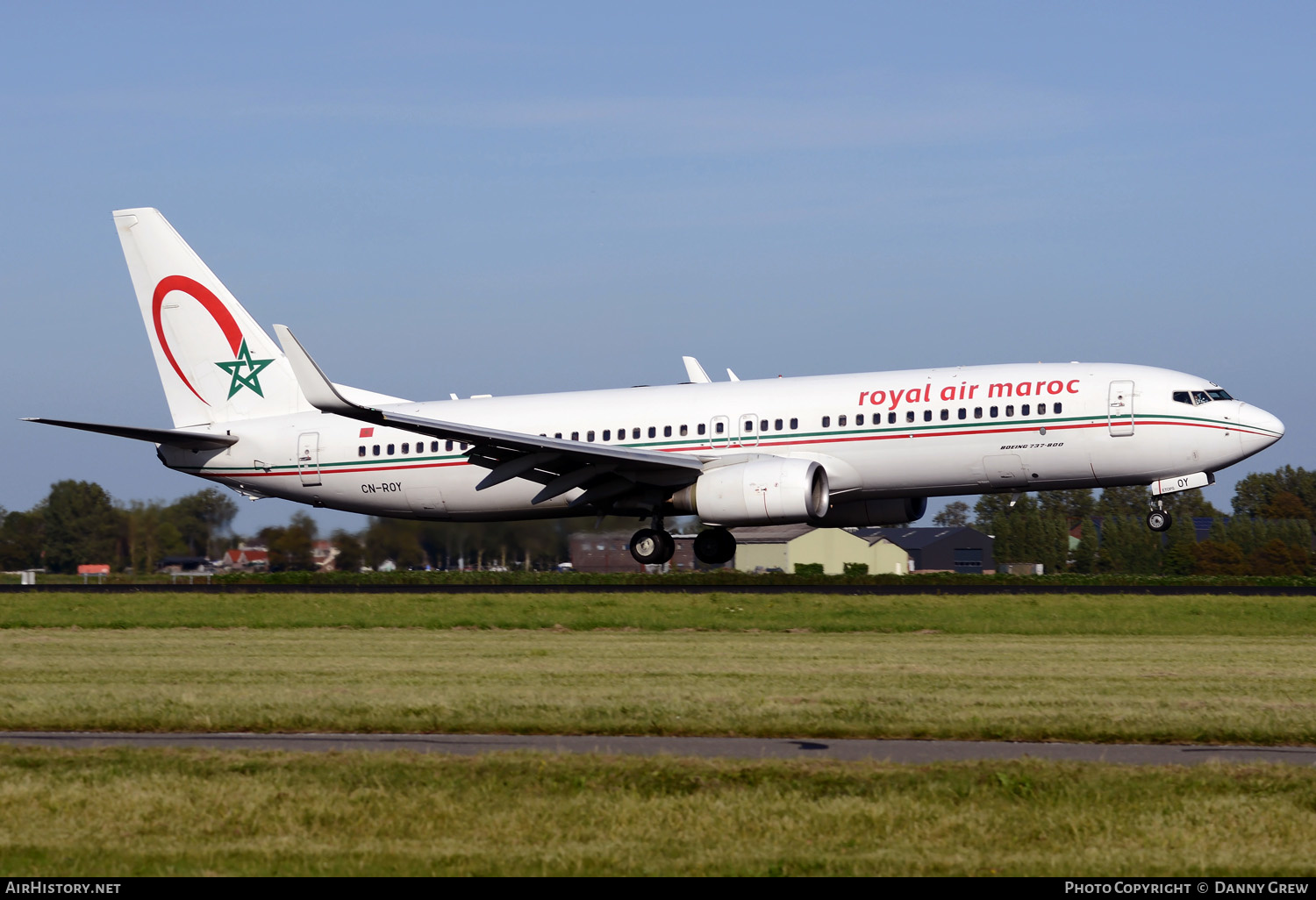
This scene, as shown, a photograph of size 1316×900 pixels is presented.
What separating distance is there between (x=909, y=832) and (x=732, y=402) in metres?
24.9

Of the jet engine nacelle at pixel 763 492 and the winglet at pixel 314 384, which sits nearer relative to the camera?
the winglet at pixel 314 384

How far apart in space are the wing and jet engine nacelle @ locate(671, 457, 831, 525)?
873 mm

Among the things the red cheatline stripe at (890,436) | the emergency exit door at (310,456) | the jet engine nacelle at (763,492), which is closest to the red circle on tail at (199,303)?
the emergency exit door at (310,456)

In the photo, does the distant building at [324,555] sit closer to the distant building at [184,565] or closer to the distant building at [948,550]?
the distant building at [184,565]

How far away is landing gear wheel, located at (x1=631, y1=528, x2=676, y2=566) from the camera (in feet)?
114

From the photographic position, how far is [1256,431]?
30562 millimetres

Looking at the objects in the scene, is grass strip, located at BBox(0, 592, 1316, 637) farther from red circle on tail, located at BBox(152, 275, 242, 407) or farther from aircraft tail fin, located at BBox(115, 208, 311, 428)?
red circle on tail, located at BBox(152, 275, 242, 407)

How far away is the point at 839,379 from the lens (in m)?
33.4

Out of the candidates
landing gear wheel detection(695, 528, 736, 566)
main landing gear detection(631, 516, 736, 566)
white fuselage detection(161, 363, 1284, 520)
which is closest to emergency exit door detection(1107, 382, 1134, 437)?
white fuselage detection(161, 363, 1284, 520)

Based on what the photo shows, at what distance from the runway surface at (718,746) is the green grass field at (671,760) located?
431mm

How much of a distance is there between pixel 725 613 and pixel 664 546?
24.1ft

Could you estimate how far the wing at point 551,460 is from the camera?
1190 inches

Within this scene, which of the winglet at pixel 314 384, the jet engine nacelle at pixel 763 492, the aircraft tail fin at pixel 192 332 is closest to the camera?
the winglet at pixel 314 384
